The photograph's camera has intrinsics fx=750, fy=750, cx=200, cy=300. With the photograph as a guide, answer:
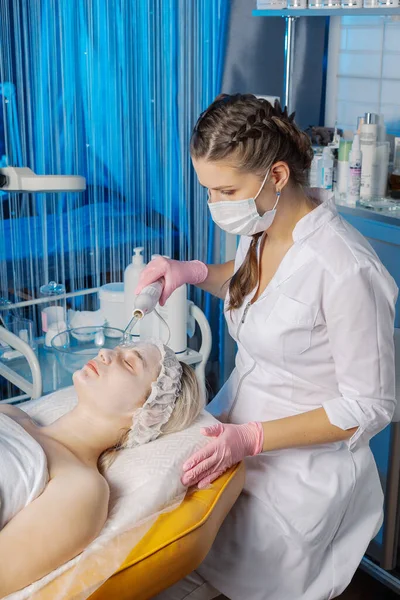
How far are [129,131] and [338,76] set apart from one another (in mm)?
884

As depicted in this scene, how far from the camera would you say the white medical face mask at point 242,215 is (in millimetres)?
1541

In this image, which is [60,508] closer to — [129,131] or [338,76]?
[129,131]

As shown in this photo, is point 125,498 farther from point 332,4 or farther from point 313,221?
point 332,4

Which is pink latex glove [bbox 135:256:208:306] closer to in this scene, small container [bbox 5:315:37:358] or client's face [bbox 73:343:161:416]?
client's face [bbox 73:343:161:416]

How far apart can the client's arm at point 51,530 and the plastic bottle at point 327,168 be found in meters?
1.47

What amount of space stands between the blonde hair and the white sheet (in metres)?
0.02

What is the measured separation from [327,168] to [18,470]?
1552mm

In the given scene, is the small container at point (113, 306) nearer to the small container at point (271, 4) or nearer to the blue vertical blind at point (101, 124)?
the blue vertical blind at point (101, 124)

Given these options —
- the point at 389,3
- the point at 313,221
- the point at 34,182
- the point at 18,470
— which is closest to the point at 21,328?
the point at 34,182

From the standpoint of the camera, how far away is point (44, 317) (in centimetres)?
221

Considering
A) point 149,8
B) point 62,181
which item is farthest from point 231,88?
point 62,181

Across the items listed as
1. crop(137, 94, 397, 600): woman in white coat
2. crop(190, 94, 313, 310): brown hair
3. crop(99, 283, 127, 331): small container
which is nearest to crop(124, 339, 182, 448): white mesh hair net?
crop(137, 94, 397, 600): woman in white coat

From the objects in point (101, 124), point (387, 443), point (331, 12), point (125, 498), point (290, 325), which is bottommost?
point (387, 443)

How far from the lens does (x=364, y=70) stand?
2625mm
